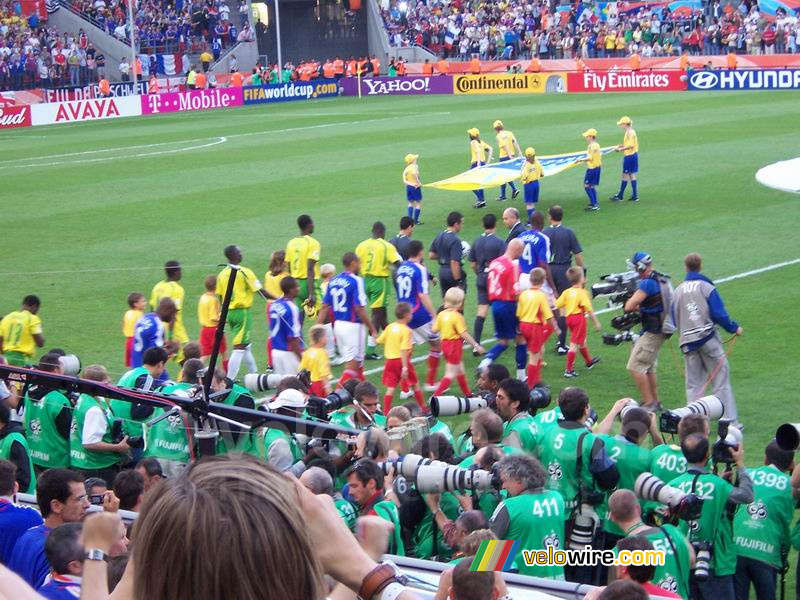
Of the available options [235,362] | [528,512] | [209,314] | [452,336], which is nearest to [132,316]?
[209,314]

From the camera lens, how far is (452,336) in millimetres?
12367

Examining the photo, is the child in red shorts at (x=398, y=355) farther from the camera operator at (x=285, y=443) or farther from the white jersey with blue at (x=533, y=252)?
the camera operator at (x=285, y=443)

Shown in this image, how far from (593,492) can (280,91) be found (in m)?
46.1

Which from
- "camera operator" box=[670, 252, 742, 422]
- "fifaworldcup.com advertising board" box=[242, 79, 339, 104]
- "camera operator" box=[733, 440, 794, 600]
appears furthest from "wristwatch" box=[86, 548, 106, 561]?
"fifaworldcup.com advertising board" box=[242, 79, 339, 104]

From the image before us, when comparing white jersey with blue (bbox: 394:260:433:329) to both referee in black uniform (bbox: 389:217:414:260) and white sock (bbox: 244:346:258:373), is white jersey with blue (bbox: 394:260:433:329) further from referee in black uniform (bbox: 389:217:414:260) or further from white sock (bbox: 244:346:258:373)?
white sock (bbox: 244:346:258:373)

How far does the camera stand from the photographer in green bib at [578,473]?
7250 millimetres

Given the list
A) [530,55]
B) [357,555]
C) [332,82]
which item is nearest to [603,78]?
[530,55]

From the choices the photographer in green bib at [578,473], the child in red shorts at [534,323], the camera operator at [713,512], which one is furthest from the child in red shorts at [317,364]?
the camera operator at [713,512]

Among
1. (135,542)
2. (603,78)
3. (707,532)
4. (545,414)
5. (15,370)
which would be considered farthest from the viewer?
(603,78)

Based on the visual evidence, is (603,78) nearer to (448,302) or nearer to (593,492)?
(448,302)

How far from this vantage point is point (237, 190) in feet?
87.8

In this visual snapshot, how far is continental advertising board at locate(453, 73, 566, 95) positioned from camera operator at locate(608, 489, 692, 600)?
4501cm

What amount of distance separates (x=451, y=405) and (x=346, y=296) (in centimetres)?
548

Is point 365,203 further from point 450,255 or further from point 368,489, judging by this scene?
point 368,489
